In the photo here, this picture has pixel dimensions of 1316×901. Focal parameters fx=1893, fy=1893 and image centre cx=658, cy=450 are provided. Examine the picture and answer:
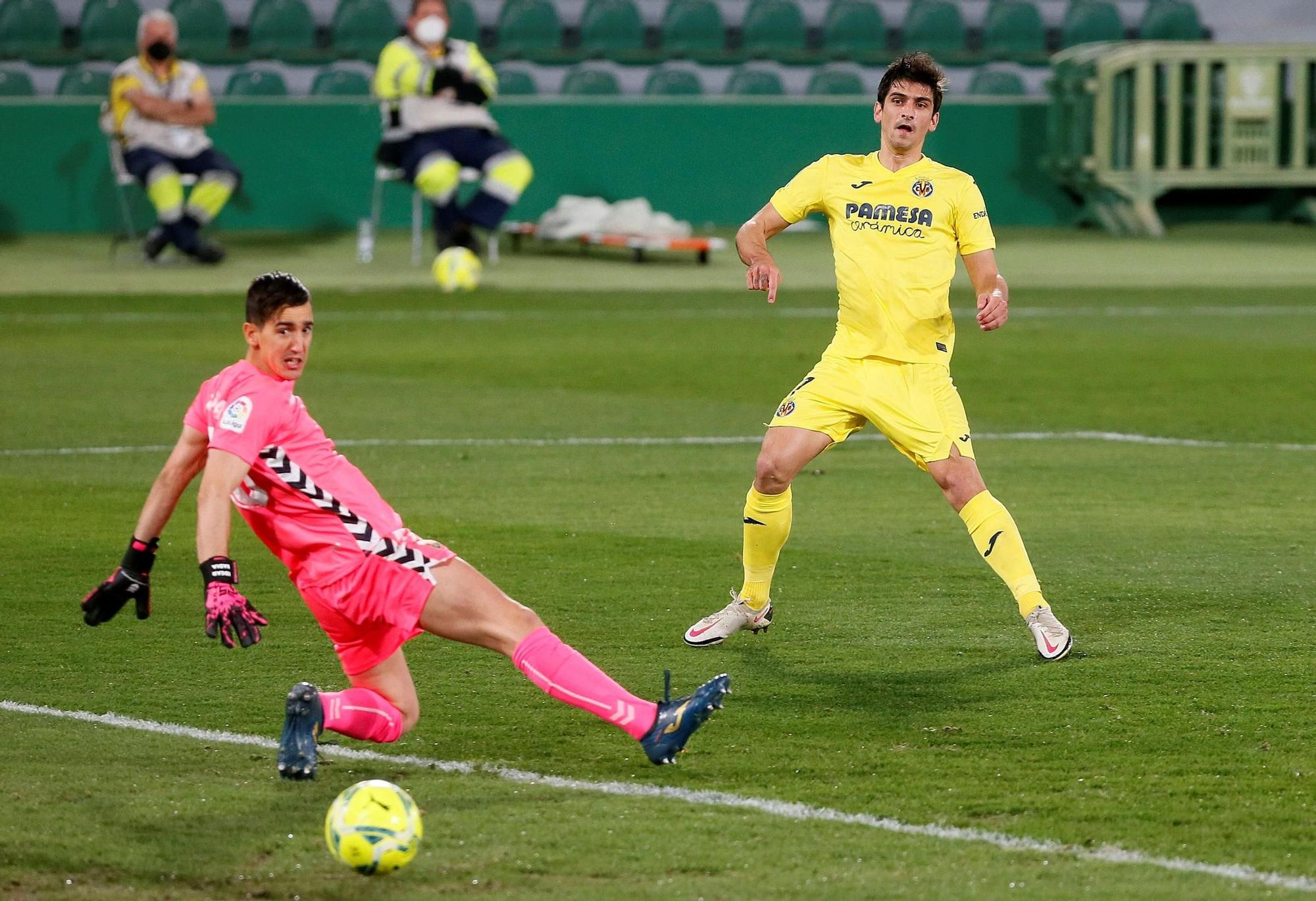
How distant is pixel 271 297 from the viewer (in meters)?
4.38

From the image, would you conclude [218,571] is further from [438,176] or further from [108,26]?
[108,26]

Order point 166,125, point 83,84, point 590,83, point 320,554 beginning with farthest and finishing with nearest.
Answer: point 590,83 < point 83,84 < point 166,125 < point 320,554

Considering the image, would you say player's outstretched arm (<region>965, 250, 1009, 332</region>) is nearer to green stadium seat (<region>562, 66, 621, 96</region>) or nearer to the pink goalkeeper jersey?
the pink goalkeeper jersey

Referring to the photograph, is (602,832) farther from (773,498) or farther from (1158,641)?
(1158,641)

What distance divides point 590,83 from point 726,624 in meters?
19.7

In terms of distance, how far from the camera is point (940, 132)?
78.3 ft

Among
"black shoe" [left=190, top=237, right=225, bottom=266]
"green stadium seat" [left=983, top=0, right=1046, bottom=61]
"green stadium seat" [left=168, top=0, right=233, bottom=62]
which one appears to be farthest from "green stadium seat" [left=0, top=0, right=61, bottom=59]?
"green stadium seat" [left=983, top=0, right=1046, bottom=61]

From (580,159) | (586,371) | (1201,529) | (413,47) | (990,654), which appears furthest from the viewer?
(580,159)

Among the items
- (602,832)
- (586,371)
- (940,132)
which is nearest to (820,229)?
(940,132)

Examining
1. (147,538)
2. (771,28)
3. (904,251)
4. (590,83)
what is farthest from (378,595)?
(771,28)

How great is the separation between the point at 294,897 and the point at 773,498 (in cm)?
247

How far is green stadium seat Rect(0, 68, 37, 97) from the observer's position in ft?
75.6

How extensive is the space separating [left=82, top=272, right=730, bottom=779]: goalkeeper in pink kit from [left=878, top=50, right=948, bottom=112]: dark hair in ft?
6.92

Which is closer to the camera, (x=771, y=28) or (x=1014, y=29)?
(x=771, y=28)
